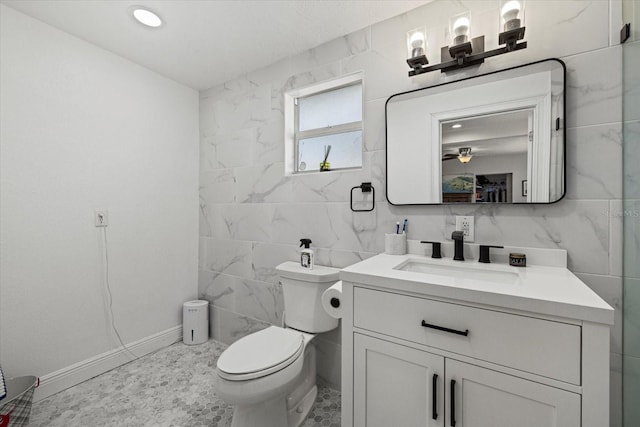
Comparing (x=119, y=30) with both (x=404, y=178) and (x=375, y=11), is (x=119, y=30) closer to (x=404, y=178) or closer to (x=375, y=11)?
(x=375, y=11)

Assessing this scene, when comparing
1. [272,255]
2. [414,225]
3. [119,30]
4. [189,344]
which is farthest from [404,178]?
[189,344]

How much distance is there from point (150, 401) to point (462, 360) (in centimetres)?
179

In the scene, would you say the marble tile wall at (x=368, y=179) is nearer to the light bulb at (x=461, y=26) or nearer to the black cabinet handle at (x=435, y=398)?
the light bulb at (x=461, y=26)

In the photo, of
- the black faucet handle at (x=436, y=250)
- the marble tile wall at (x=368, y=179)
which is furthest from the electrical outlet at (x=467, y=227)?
the black faucet handle at (x=436, y=250)

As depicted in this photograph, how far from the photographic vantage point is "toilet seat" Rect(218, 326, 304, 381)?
122 cm

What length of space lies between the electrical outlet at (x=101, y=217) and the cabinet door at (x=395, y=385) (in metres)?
1.94

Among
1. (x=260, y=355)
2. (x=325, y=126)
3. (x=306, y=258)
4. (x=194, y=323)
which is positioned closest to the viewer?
(x=260, y=355)

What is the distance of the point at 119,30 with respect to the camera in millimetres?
1774

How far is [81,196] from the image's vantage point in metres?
1.87

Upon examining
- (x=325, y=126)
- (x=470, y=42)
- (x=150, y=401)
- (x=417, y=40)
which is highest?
(x=417, y=40)

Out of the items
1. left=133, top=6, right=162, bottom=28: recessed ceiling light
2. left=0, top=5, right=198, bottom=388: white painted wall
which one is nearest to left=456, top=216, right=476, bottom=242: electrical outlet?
left=133, top=6, right=162, bottom=28: recessed ceiling light

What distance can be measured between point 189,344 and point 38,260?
1244 mm

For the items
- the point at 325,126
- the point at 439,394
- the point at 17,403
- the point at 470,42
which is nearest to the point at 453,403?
the point at 439,394

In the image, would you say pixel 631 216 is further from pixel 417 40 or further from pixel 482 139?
pixel 417 40
